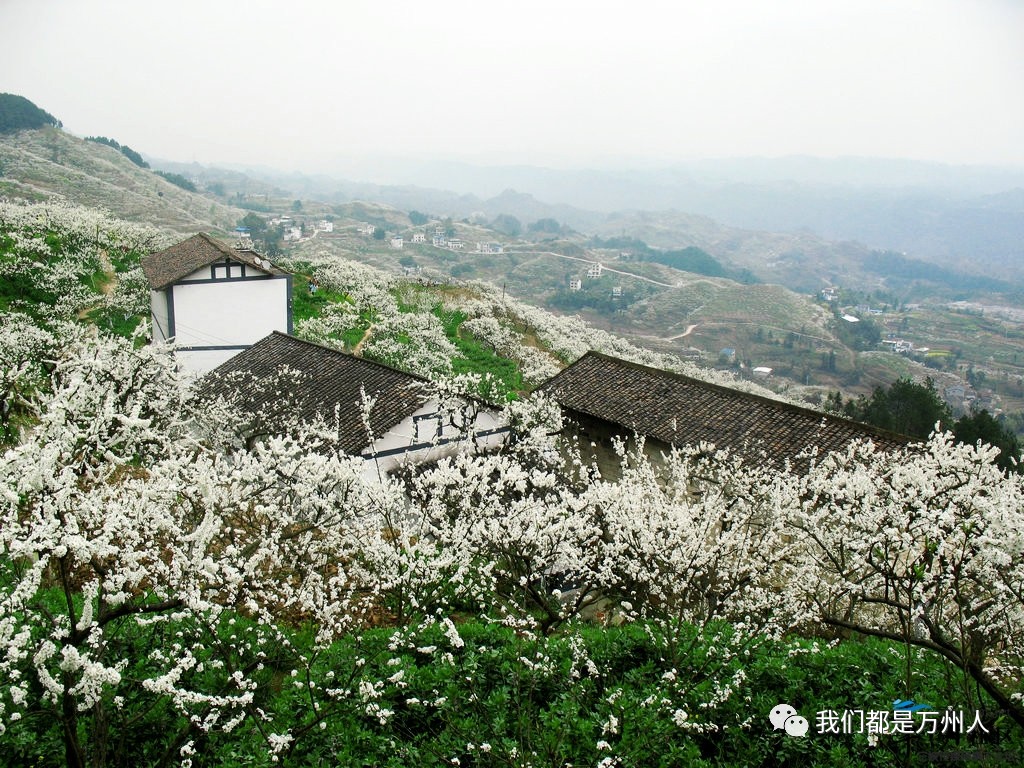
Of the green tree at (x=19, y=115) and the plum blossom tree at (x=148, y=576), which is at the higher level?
the green tree at (x=19, y=115)

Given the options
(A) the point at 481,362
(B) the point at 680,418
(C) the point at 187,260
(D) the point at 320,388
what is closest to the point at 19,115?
(C) the point at 187,260

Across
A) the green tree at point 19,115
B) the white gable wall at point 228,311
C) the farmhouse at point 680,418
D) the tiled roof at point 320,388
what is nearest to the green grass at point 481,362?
Answer: the farmhouse at point 680,418

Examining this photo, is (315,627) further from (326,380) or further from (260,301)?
(260,301)

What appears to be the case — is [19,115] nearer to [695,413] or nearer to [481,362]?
[481,362]

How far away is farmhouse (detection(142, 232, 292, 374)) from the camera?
2719cm

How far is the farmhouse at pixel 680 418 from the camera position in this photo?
14.9 m

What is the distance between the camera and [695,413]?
55.4 ft

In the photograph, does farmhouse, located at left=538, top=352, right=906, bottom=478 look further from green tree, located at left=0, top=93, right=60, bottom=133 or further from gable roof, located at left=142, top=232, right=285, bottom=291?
green tree, located at left=0, top=93, right=60, bottom=133

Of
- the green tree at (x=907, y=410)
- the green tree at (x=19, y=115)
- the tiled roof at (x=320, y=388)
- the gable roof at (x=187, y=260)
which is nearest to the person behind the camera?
the tiled roof at (x=320, y=388)

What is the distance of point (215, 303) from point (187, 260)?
2.68m

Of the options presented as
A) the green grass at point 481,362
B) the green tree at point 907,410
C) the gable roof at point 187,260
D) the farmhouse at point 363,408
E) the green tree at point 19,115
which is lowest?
the green tree at point 907,410

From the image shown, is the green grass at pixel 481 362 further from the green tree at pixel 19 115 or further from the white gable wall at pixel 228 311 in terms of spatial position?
the green tree at pixel 19 115

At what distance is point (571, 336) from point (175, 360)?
39.2 m

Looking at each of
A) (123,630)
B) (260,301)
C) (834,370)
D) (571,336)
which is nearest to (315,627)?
(123,630)
